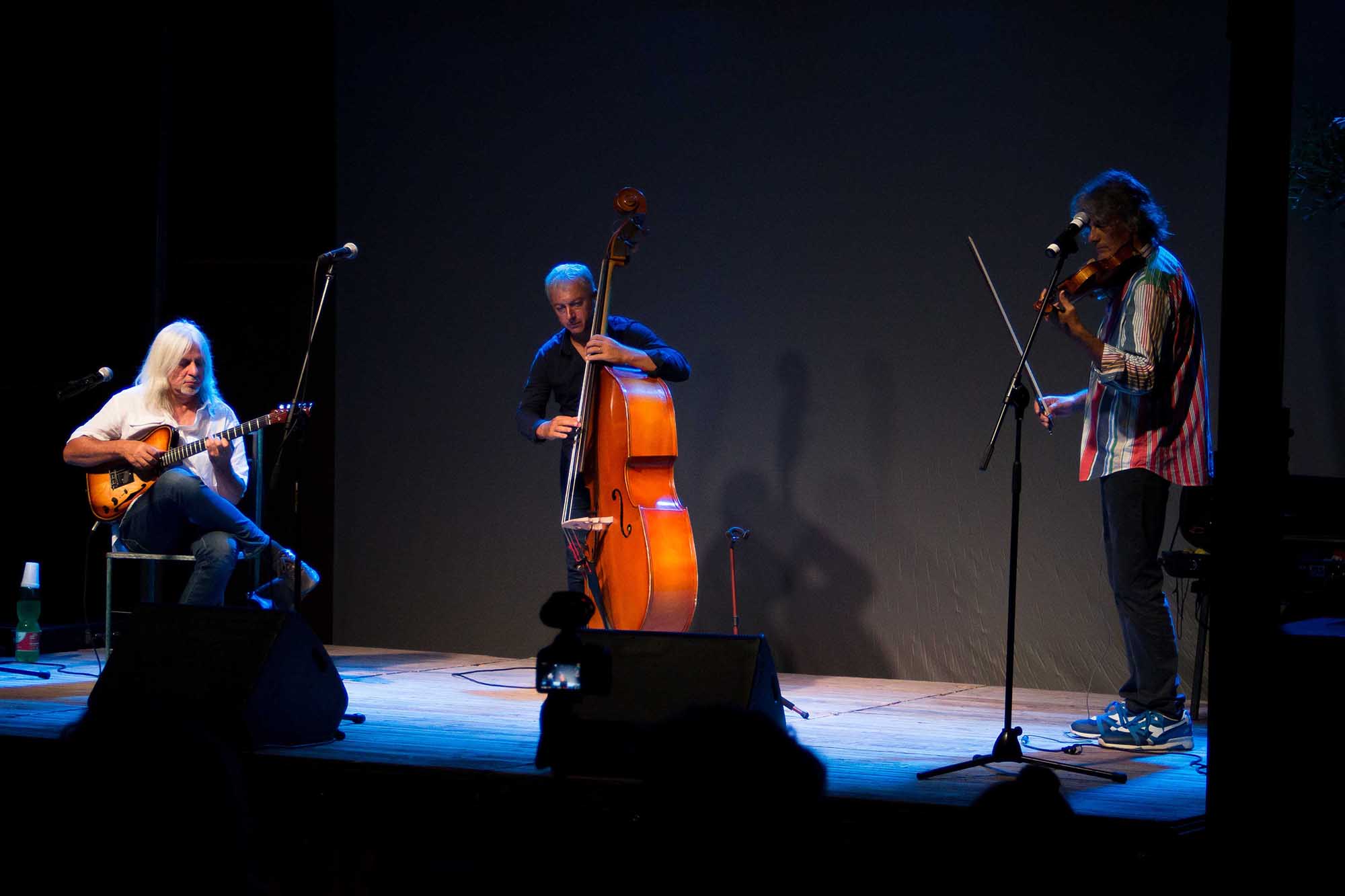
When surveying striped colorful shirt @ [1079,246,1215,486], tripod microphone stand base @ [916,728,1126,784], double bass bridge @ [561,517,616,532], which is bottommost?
tripod microphone stand base @ [916,728,1126,784]

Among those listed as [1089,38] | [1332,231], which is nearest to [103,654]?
[1089,38]

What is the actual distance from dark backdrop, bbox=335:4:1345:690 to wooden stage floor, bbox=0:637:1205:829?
1.59 ft

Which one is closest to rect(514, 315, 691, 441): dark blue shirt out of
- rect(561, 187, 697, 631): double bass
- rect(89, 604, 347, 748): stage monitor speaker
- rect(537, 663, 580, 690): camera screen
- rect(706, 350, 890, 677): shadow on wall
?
rect(561, 187, 697, 631): double bass

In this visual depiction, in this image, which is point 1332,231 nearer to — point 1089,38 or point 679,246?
point 1089,38

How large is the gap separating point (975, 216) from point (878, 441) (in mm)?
983

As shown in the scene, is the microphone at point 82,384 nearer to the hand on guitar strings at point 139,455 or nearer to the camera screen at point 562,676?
the hand on guitar strings at point 139,455

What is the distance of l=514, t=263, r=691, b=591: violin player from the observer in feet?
15.4

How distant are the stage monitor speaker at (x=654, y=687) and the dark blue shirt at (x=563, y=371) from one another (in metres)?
1.82

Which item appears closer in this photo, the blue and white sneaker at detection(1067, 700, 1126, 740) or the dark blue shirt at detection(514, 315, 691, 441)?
the blue and white sneaker at detection(1067, 700, 1126, 740)

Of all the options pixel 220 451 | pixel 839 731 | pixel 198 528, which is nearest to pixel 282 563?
pixel 198 528

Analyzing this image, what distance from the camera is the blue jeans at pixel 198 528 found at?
5012 mm

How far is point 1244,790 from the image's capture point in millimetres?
2336

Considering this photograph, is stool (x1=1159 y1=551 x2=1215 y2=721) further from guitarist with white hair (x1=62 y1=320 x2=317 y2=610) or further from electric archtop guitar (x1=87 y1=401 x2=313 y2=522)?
electric archtop guitar (x1=87 y1=401 x2=313 y2=522)

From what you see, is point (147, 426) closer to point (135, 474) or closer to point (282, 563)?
point (135, 474)
